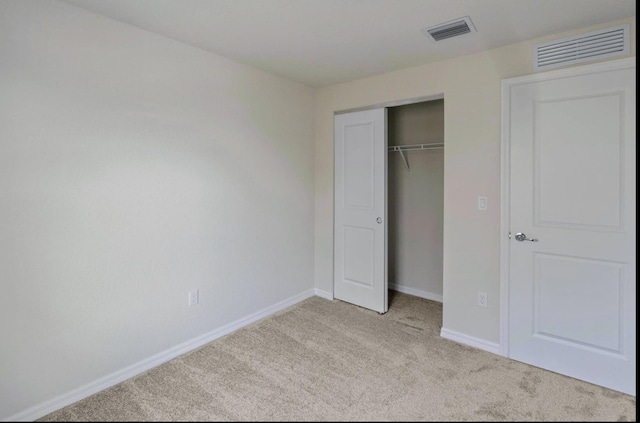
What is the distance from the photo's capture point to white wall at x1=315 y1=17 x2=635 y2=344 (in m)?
2.56

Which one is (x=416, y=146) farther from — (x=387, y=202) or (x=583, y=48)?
(x=583, y=48)

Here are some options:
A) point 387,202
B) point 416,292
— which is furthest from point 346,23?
point 416,292

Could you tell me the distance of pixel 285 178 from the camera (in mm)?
3449

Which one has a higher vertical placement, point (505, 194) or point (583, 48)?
point (583, 48)

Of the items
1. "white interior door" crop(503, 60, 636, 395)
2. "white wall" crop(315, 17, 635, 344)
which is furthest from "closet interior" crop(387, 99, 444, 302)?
"white interior door" crop(503, 60, 636, 395)

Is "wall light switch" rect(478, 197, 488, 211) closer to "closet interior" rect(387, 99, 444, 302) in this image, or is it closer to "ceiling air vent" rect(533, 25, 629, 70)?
"ceiling air vent" rect(533, 25, 629, 70)

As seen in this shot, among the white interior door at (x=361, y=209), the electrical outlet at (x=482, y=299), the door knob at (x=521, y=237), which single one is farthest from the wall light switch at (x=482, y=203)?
the white interior door at (x=361, y=209)

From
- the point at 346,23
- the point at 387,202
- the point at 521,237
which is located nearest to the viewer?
the point at 346,23

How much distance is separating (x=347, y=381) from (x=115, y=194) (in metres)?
1.83

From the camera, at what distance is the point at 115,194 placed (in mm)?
2207

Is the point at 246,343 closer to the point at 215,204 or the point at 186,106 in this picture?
the point at 215,204

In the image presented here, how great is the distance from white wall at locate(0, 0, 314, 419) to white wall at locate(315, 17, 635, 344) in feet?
5.23

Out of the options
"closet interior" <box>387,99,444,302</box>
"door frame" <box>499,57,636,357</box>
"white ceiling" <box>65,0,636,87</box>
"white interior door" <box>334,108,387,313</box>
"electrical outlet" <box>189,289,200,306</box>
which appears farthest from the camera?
"closet interior" <box>387,99,444,302</box>

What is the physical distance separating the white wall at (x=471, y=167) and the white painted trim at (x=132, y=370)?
176 centimetres
